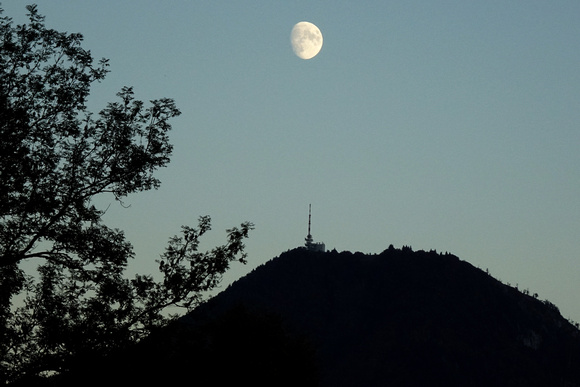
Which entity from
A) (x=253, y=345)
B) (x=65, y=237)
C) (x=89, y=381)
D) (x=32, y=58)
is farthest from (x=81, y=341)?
(x=253, y=345)

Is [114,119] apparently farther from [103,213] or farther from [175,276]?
[175,276]

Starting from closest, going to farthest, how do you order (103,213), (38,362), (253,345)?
(38,362), (103,213), (253,345)

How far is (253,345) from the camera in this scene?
273 feet

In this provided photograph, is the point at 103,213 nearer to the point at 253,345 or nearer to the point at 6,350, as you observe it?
the point at 6,350

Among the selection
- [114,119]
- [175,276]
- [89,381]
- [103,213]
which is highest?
A: [114,119]

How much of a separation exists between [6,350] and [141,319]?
4.37 metres

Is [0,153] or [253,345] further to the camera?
[253,345]

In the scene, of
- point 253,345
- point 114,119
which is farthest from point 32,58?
point 253,345

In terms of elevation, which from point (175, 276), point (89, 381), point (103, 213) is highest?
point (103, 213)

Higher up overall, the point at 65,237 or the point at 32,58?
the point at 32,58

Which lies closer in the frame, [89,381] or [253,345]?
[89,381]

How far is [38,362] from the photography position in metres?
29.2

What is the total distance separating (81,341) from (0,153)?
6.52 meters

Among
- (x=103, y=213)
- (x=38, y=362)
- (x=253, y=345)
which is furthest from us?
(x=253, y=345)
